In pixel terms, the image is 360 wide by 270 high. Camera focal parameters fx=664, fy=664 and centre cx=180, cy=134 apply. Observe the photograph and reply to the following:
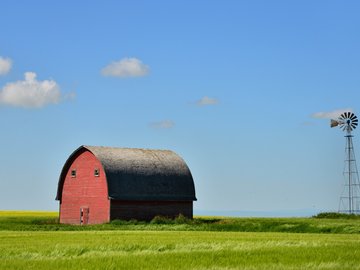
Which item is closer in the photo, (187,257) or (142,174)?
(187,257)

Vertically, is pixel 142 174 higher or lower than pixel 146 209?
higher

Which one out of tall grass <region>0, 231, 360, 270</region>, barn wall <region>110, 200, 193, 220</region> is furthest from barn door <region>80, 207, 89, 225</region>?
tall grass <region>0, 231, 360, 270</region>

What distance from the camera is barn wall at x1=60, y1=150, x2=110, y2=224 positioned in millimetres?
57469

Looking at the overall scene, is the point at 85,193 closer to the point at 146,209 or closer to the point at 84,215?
the point at 84,215

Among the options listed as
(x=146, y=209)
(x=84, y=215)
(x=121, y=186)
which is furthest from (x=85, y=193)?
(x=146, y=209)

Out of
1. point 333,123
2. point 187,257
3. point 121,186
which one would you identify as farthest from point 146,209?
point 187,257

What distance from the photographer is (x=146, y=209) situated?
194 feet

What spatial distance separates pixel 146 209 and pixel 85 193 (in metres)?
5.67

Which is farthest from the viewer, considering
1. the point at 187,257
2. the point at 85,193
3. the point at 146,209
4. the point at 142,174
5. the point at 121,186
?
the point at 142,174

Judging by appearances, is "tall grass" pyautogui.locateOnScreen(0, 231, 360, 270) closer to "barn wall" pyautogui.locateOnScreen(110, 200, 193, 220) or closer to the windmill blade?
"barn wall" pyautogui.locateOnScreen(110, 200, 193, 220)

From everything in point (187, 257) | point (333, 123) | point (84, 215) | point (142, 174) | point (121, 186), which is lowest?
point (187, 257)

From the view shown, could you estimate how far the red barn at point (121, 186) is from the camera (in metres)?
57.3

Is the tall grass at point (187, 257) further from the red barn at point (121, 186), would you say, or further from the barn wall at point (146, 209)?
the red barn at point (121, 186)

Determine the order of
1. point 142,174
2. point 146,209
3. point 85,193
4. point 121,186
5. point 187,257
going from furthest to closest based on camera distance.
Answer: point 142,174, point 85,193, point 146,209, point 121,186, point 187,257
